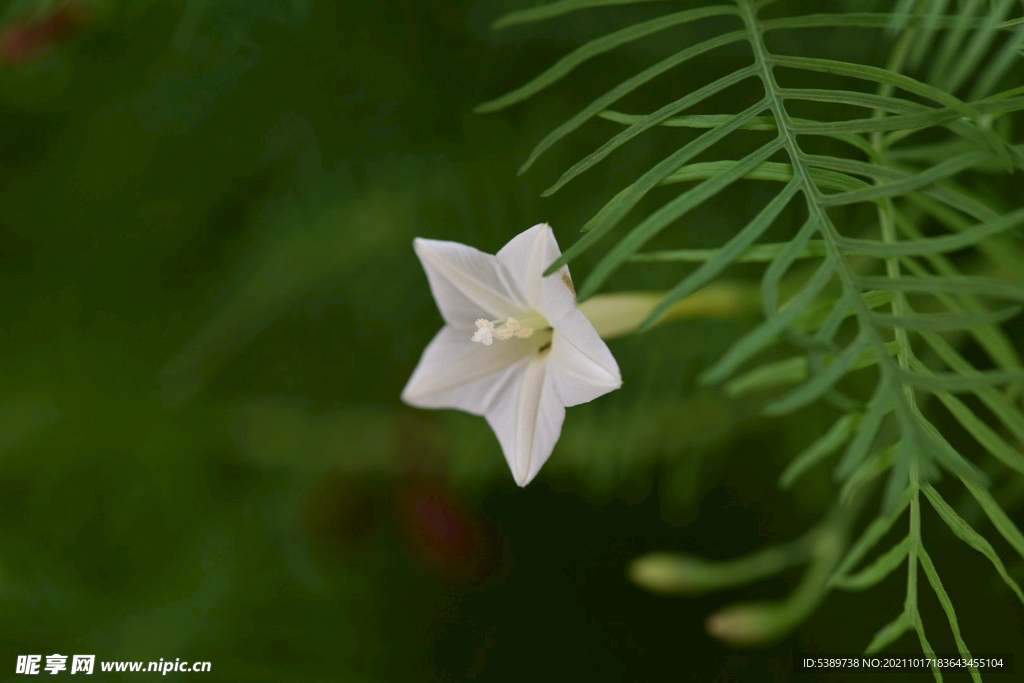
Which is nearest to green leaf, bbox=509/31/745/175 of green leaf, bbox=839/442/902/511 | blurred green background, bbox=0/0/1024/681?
green leaf, bbox=839/442/902/511

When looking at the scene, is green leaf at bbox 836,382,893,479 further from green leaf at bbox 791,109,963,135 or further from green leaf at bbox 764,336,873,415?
green leaf at bbox 791,109,963,135

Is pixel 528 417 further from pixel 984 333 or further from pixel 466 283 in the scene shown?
pixel 984 333

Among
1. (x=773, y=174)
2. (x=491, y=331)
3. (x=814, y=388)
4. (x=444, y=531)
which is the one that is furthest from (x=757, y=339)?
(x=444, y=531)

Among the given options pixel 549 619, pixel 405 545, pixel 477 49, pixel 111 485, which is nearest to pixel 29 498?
pixel 111 485

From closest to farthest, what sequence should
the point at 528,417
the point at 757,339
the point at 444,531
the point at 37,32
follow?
the point at 757,339
the point at 528,417
the point at 37,32
the point at 444,531

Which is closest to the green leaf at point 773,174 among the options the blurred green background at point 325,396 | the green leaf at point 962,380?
the green leaf at point 962,380

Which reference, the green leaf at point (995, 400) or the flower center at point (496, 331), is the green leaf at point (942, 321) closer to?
the green leaf at point (995, 400)

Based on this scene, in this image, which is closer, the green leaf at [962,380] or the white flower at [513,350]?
the green leaf at [962,380]

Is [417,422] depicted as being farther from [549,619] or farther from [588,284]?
[588,284]
